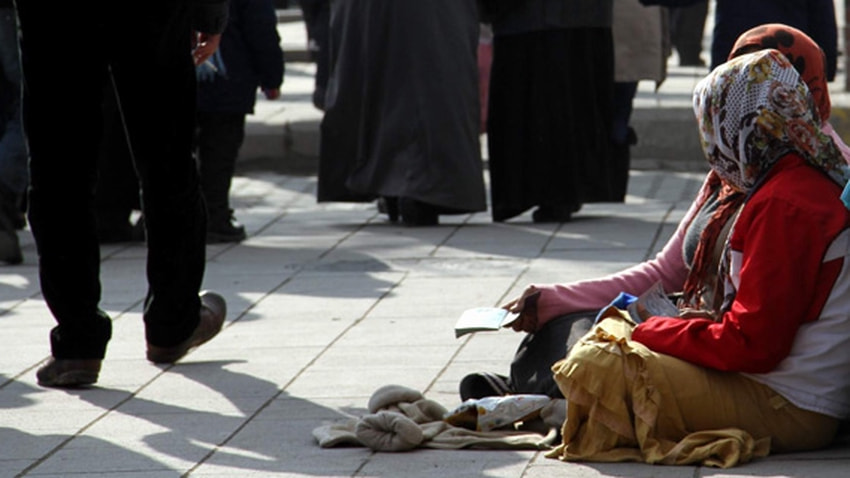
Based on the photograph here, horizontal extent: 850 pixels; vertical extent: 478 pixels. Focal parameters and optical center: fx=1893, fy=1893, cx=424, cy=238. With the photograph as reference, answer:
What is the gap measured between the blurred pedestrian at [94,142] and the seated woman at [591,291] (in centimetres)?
117

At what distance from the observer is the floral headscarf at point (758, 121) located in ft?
14.3

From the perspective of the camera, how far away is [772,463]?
14.3 feet

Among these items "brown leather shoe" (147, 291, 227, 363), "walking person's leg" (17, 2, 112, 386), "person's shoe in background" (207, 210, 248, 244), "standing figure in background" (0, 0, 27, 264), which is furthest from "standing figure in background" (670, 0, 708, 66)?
"walking person's leg" (17, 2, 112, 386)

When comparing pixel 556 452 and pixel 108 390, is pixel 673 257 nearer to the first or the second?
pixel 556 452

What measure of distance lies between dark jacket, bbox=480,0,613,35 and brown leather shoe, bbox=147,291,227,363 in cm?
349

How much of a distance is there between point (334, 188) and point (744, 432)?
17.8ft

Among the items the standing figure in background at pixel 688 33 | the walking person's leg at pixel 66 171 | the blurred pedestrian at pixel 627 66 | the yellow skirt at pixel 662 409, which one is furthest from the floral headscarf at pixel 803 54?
the standing figure in background at pixel 688 33

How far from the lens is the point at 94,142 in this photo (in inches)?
220

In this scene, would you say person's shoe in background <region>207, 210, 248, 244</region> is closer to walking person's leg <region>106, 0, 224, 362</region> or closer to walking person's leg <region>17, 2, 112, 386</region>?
walking person's leg <region>106, 0, 224, 362</region>

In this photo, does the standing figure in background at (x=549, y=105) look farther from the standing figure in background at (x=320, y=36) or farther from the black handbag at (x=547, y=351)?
the black handbag at (x=547, y=351)

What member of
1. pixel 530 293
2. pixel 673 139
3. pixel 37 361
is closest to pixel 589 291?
pixel 530 293

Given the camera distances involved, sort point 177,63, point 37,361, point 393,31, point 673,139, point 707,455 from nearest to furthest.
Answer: point 707,455 < point 177,63 < point 37,361 < point 393,31 < point 673,139

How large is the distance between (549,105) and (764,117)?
488cm

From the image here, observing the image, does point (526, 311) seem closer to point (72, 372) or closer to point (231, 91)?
point (72, 372)
